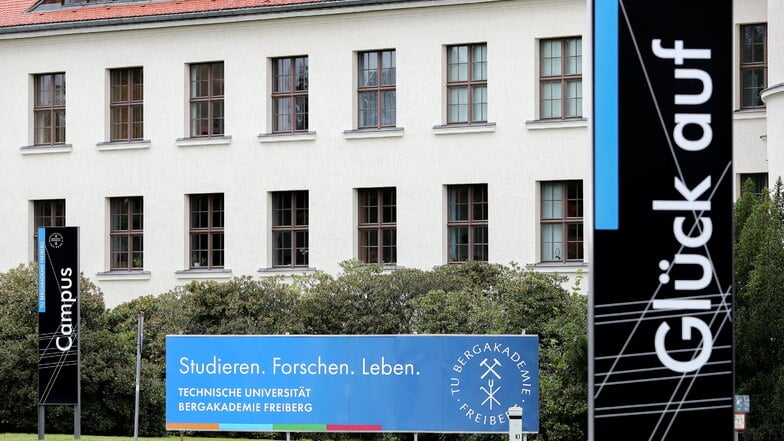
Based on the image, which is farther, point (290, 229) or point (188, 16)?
point (188, 16)

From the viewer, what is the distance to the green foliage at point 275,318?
105 ft

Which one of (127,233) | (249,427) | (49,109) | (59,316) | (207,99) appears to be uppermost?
(207,99)

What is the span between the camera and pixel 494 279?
36250mm

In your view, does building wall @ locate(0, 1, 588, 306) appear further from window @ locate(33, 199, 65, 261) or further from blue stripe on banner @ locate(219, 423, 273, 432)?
blue stripe on banner @ locate(219, 423, 273, 432)

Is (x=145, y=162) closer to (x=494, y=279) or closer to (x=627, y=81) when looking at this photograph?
(x=494, y=279)

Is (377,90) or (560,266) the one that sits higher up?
(377,90)

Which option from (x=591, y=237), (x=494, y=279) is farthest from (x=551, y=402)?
(x=591, y=237)

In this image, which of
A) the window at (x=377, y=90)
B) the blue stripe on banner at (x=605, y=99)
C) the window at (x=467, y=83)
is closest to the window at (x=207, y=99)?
the window at (x=377, y=90)

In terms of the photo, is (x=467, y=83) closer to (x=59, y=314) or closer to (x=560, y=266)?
(x=560, y=266)

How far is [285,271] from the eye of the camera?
42.9 metres

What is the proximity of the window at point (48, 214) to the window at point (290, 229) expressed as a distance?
7.37 m

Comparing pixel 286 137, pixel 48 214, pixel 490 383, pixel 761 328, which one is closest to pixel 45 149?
pixel 48 214

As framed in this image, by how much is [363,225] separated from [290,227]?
7.59 feet

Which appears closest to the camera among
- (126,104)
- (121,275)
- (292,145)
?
(292,145)
